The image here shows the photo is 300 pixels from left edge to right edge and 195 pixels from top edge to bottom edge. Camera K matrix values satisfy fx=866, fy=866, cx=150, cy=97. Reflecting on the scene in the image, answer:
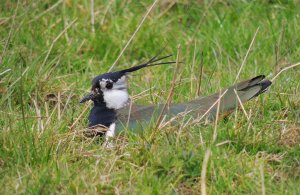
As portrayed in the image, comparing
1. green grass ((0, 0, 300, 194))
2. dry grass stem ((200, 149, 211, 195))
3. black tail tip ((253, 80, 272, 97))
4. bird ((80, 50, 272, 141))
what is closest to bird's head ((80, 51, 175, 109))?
bird ((80, 50, 272, 141))

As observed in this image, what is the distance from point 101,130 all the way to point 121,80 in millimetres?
543

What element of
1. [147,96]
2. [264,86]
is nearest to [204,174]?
[264,86]

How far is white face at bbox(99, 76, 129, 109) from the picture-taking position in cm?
561

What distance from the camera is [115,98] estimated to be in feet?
18.5

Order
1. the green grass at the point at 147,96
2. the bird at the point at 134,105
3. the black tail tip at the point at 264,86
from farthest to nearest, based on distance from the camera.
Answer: the black tail tip at the point at 264,86, the bird at the point at 134,105, the green grass at the point at 147,96

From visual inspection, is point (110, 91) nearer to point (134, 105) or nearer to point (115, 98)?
point (115, 98)

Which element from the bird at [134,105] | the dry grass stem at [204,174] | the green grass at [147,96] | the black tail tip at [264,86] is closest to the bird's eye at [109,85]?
the bird at [134,105]

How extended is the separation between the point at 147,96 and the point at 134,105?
0.36 meters

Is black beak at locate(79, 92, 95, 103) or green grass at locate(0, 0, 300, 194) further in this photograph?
black beak at locate(79, 92, 95, 103)

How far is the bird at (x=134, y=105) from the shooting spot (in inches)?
202

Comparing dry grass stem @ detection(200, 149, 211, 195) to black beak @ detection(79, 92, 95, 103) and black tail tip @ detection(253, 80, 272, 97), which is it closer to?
black tail tip @ detection(253, 80, 272, 97)

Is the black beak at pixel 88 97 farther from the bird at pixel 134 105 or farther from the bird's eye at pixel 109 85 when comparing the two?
the bird's eye at pixel 109 85

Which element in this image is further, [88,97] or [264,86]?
[88,97]

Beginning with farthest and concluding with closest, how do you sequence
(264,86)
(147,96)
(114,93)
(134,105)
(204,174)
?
(147,96) → (114,93) → (134,105) → (264,86) → (204,174)
